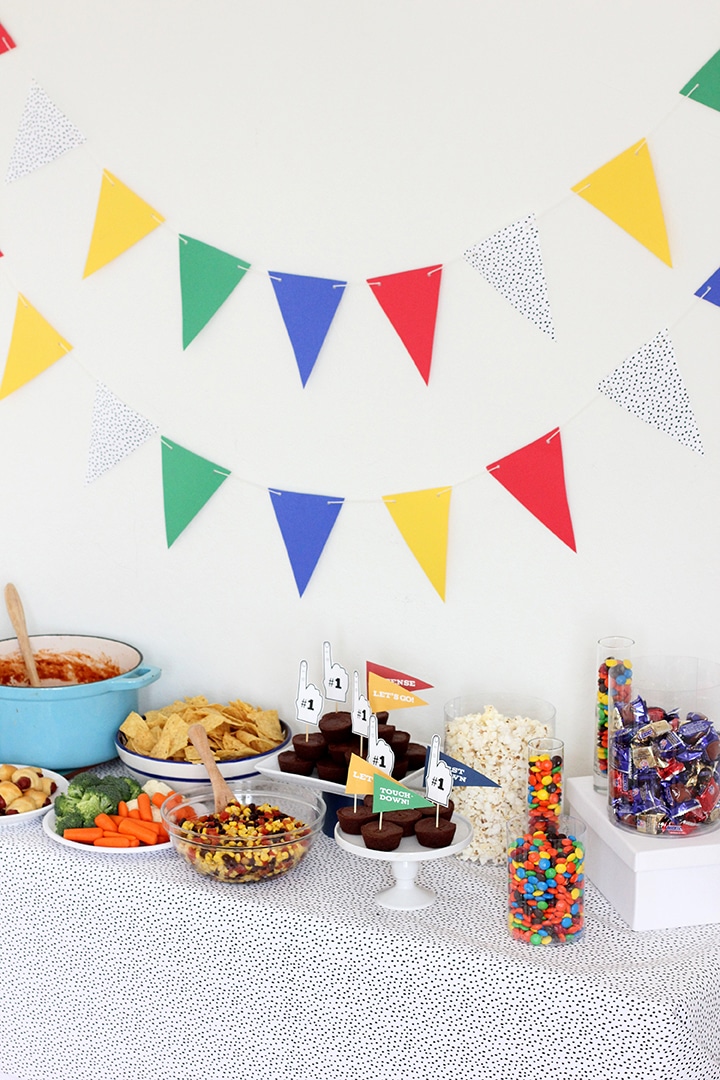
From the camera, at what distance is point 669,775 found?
1.30 metres

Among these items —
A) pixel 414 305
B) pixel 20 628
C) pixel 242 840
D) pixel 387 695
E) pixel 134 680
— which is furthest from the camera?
pixel 20 628

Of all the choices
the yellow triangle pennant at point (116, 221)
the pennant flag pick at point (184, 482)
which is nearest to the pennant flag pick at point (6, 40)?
the yellow triangle pennant at point (116, 221)

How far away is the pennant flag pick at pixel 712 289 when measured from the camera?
144 cm

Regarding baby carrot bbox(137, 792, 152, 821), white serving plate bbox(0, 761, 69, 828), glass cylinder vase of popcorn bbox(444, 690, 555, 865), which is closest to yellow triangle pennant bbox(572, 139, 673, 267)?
glass cylinder vase of popcorn bbox(444, 690, 555, 865)

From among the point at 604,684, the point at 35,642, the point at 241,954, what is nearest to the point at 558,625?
the point at 604,684

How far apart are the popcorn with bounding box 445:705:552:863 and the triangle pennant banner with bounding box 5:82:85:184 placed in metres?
1.19

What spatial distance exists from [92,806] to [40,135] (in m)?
1.12

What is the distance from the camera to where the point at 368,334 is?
1.63 meters

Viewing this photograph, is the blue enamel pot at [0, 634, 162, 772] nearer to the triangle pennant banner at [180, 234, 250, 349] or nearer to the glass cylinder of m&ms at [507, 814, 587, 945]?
the triangle pennant banner at [180, 234, 250, 349]

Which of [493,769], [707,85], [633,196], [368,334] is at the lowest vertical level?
[493,769]

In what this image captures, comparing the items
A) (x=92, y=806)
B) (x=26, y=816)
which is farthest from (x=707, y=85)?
(x=26, y=816)

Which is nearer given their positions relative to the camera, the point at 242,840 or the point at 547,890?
the point at 547,890

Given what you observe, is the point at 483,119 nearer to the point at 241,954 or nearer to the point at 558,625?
the point at 558,625

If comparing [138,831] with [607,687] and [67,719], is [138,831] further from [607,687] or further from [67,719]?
[607,687]
